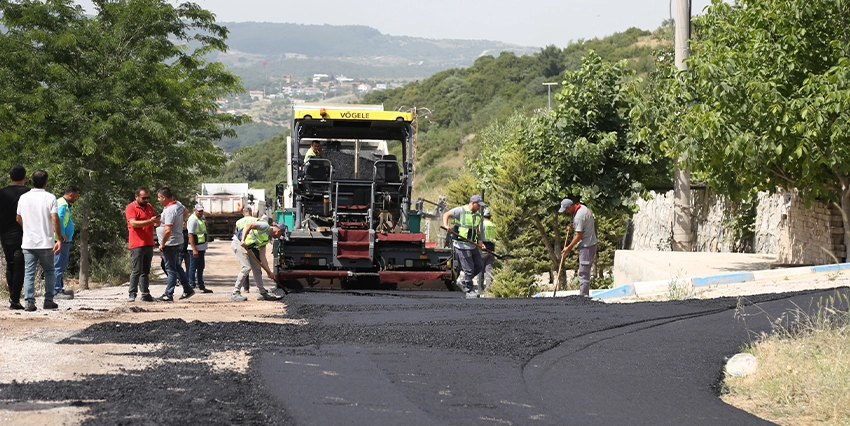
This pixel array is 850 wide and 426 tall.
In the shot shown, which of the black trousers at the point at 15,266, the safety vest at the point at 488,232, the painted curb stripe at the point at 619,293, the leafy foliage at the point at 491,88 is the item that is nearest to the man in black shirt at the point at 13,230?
the black trousers at the point at 15,266

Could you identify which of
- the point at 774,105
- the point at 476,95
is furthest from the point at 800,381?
the point at 476,95

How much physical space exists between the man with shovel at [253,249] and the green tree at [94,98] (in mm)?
4950

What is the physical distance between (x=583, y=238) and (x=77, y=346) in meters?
7.68

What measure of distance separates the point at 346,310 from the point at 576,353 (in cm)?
374

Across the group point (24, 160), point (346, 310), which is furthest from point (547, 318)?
point (24, 160)

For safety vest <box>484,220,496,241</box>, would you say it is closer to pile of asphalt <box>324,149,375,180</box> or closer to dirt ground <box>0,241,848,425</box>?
pile of asphalt <box>324,149,375,180</box>

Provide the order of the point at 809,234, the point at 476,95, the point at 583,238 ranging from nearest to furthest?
the point at 583,238, the point at 809,234, the point at 476,95

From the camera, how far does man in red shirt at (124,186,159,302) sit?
13141mm

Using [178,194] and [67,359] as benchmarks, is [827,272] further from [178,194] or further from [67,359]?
[178,194]

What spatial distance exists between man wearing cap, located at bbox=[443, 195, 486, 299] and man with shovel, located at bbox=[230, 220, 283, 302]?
8.49 ft

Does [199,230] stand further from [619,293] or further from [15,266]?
[619,293]

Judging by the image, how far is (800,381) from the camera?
23.7ft

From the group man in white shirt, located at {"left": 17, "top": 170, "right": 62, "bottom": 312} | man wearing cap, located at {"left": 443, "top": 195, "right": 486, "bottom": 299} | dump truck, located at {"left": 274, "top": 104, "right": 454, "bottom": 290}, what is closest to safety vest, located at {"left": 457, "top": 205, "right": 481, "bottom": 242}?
man wearing cap, located at {"left": 443, "top": 195, "right": 486, "bottom": 299}

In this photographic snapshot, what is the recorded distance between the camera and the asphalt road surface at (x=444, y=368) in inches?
242
